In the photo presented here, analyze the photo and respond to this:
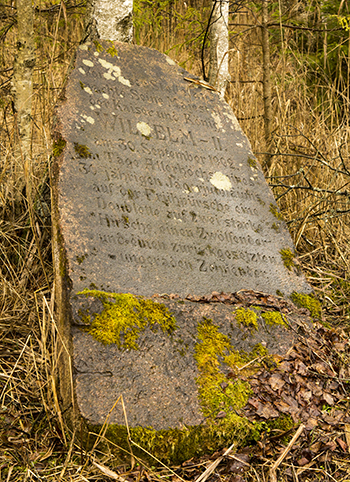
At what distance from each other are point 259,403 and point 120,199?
1.20 m

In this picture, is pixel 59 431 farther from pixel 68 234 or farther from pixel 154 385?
pixel 68 234

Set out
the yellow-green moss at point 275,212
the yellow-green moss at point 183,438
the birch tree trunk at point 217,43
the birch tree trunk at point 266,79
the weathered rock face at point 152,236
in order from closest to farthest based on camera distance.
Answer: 1. the yellow-green moss at point 183,438
2. the weathered rock face at point 152,236
3. the yellow-green moss at point 275,212
4. the birch tree trunk at point 266,79
5. the birch tree trunk at point 217,43

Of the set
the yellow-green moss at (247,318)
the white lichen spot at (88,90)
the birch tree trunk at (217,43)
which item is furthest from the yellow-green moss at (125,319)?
the birch tree trunk at (217,43)

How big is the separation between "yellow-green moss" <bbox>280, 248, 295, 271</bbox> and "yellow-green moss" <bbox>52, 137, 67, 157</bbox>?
4.51 feet

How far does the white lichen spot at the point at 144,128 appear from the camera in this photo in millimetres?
2777

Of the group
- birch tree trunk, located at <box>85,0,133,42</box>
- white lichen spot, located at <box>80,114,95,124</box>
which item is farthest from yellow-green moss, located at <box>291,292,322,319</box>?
birch tree trunk, located at <box>85,0,133,42</box>

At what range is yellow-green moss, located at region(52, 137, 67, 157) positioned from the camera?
2.48 m

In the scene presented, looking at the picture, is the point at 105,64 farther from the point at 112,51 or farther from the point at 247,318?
the point at 247,318

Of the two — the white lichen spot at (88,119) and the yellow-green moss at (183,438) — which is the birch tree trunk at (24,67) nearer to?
the white lichen spot at (88,119)

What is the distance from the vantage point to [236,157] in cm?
305

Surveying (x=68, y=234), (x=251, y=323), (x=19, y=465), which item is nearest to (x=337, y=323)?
(x=251, y=323)

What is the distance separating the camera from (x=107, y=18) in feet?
10.8

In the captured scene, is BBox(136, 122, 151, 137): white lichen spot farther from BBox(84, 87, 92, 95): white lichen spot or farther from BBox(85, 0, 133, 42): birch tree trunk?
BBox(85, 0, 133, 42): birch tree trunk

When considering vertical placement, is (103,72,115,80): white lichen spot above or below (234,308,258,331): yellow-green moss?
above
